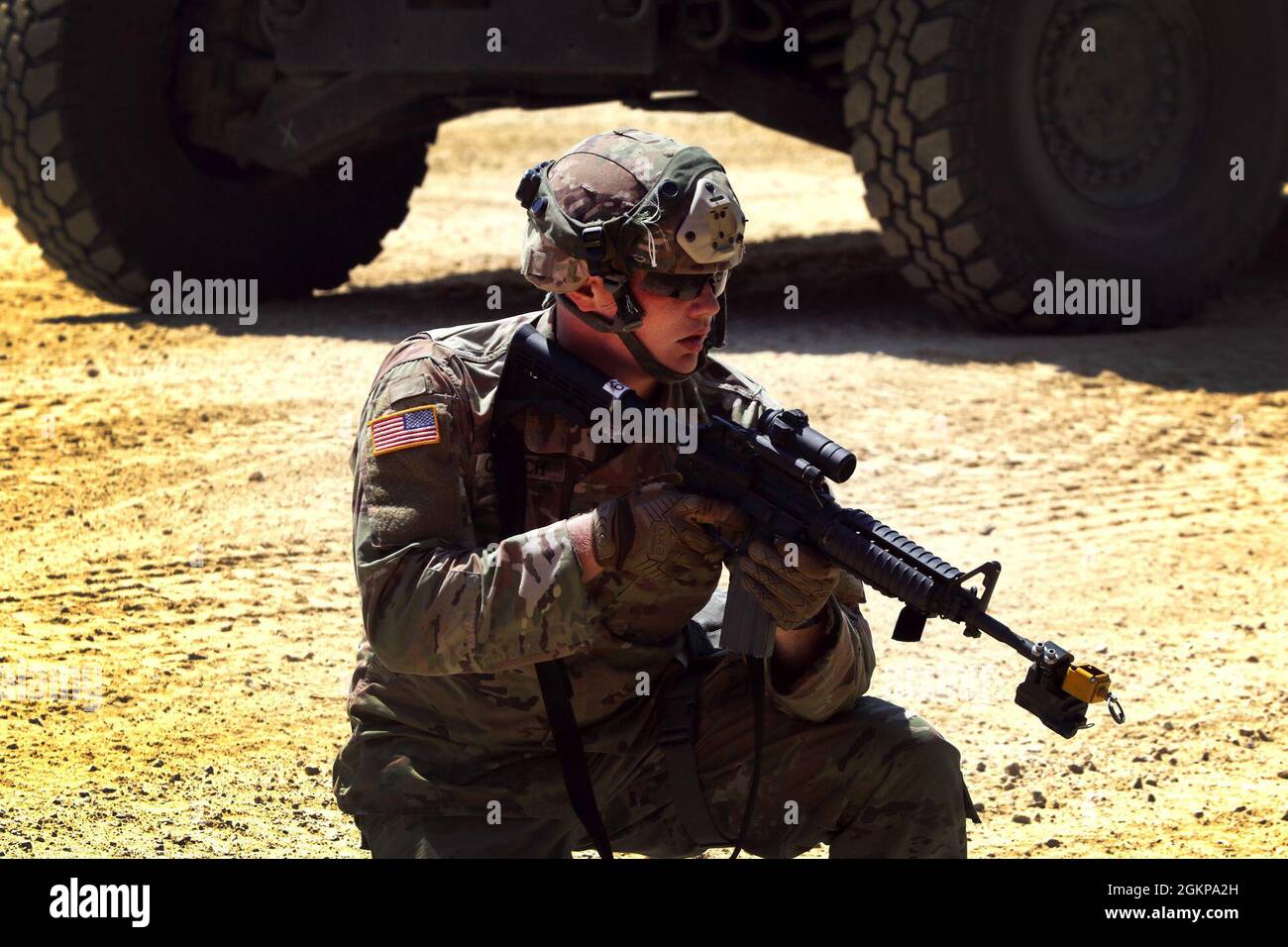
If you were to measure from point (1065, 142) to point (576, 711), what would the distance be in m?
5.20

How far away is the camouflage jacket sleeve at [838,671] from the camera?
3.26 metres

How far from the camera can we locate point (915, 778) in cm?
330

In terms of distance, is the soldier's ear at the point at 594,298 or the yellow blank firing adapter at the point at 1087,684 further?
the soldier's ear at the point at 594,298

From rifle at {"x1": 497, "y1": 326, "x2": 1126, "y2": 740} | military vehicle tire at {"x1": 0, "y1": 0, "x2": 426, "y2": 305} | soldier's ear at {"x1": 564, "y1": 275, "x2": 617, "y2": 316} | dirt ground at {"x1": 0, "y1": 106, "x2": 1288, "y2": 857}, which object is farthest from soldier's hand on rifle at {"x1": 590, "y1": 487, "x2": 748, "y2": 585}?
military vehicle tire at {"x1": 0, "y1": 0, "x2": 426, "y2": 305}

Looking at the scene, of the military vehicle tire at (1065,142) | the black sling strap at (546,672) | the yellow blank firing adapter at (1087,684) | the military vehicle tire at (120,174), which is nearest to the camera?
the yellow blank firing adapter at (1087,684)

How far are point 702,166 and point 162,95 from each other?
18.6ft

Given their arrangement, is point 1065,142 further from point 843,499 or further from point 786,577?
point 786,577

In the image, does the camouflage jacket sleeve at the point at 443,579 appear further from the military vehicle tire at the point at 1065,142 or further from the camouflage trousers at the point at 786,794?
the military vehicle tire at the point at 1065,142

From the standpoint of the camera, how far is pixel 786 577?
306cm

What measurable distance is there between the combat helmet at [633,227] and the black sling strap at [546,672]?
0.71ft

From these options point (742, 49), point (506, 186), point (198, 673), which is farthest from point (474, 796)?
point (506, 186)

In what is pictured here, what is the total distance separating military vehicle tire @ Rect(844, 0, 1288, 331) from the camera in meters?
7.38

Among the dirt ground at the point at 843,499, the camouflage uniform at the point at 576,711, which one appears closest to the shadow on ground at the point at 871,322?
the dirt ground at the point at 843,499

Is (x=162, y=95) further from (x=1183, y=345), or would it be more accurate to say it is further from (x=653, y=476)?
(x=653, y=476)
